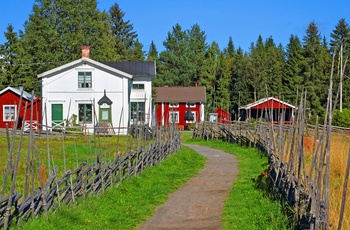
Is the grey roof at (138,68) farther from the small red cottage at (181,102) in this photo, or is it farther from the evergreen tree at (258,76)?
the evergreen tree at (258,76)

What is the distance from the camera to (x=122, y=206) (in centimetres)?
1157

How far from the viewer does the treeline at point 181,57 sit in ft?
165

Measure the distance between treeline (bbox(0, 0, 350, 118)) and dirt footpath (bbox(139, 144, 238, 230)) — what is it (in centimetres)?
2534

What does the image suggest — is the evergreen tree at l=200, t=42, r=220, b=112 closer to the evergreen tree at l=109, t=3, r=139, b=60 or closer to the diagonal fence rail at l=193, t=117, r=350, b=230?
the evergreen tree at l=109, t=3, r=139, b=60

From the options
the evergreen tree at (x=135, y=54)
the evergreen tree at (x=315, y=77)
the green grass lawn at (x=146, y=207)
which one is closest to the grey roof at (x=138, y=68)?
the evergreen tree at (x=315, y=77)

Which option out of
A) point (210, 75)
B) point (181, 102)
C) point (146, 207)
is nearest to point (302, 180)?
point (146, 207)

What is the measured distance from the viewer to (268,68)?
74.1 meters

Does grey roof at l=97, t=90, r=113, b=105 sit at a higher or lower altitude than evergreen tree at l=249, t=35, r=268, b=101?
lower

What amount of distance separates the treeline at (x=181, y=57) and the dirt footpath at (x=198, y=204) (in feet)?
83.1

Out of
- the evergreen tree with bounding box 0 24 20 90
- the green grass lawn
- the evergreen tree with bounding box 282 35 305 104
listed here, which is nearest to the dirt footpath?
the green grass lawn

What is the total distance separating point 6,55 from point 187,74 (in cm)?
2673

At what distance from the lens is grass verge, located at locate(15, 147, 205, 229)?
31.2 ft

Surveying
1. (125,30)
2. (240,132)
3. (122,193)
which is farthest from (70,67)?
(125,30)

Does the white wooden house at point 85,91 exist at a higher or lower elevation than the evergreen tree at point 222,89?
lower
